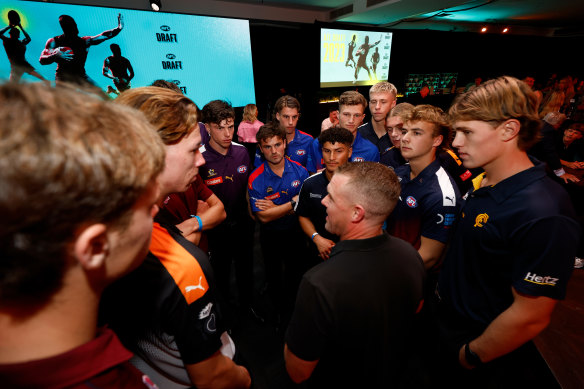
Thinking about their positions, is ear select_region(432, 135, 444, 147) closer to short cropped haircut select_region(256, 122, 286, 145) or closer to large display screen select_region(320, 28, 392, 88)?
short cropped haircut select_region(256, 122, 286, 145)

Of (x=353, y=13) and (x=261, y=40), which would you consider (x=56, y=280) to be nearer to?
(x=261, y=40)

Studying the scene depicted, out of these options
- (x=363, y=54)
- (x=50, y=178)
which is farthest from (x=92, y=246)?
(x=363, y=54)

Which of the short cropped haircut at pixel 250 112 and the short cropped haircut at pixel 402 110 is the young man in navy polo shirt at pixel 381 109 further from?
the short cropped haircut at pixel 250 112

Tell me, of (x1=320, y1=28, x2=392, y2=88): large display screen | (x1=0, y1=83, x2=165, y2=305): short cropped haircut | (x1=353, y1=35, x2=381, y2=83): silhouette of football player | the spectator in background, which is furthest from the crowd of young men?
(x1=353, y1=35, x2=381, y2=83): silhouette of football player

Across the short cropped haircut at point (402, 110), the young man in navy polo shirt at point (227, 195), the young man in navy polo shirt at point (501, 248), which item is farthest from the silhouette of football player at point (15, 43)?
the young man in navy polo shirt at point (501, 248)

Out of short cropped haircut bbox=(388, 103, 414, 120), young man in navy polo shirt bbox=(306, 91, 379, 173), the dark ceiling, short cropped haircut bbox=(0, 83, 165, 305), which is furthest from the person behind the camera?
the dark ceiling

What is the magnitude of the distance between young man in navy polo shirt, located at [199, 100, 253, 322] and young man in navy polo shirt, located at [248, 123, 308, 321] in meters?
0.25

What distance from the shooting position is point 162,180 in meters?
1.18

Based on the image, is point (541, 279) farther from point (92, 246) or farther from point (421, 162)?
point (92, 246)

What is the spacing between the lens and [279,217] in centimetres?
268

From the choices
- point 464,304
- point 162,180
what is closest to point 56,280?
point 162,180

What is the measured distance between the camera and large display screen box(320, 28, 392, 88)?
6.90 m

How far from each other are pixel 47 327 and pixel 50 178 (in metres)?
0.32

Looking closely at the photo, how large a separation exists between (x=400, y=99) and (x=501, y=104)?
9.61 m
